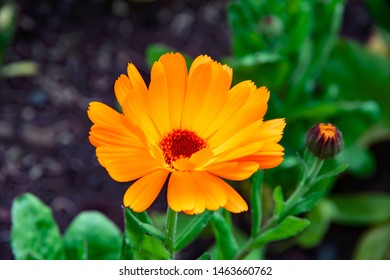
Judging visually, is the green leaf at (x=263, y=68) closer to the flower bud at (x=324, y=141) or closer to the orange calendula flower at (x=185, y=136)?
the flower bud at (x=324, y=141)

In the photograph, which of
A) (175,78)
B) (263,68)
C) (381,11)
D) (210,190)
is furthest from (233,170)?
(381,11)

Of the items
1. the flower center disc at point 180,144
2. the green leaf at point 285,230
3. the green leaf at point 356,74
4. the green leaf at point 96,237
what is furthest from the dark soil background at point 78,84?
the flower center disc at point 180,144

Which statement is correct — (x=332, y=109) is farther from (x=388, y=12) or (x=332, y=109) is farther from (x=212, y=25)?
Answer: (x=212, y=25)

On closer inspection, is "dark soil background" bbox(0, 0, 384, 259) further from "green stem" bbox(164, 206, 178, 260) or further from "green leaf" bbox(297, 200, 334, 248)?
"green stem" bbox(164, 206, 178, 260)

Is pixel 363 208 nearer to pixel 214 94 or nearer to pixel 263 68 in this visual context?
pixel 263 68

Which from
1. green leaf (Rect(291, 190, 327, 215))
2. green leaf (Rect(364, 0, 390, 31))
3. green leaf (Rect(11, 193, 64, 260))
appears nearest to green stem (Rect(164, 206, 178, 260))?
green leaf (Rect(291, 190, 327, 215))

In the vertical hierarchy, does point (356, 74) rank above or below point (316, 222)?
above
